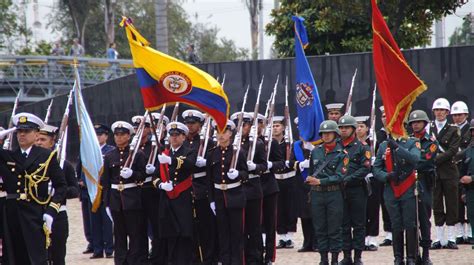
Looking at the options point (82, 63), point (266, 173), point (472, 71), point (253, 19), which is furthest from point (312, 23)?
point (253, 19)

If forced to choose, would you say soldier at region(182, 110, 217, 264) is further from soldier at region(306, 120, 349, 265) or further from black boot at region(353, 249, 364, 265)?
black boot at region(353, 249, 364, 265)

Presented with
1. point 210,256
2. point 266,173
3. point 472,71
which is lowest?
point 210,256

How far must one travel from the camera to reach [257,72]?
66.1 feet

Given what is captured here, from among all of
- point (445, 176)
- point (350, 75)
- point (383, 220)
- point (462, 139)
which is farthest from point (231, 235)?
point (350, 75)

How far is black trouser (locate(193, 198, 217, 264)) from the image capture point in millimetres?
13828

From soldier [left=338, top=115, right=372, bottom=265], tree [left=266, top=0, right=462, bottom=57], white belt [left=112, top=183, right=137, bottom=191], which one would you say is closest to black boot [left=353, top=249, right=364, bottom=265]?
soldier [left=338, top=115, right=372, bottom=265]

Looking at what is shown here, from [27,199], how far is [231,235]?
2778 millimetres

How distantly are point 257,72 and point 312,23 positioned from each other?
13.7ft

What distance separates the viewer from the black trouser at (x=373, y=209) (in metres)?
15.1

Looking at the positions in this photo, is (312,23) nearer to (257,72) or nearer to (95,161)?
(257,72)

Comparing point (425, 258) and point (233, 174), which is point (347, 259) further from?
point (233, 174)

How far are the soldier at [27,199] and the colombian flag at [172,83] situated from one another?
1.70m

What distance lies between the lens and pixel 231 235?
13180mm

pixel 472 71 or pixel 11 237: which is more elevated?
pixel 472 71
